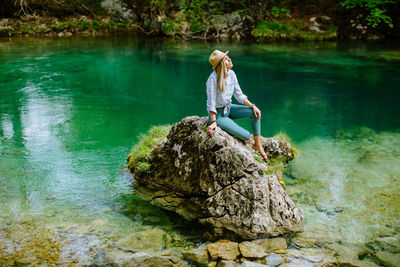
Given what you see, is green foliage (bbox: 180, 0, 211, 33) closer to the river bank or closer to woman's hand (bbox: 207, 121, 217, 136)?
the river bank

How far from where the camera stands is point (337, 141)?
8.98 m

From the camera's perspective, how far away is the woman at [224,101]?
17.5ft

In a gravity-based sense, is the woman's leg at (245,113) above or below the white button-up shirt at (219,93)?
below

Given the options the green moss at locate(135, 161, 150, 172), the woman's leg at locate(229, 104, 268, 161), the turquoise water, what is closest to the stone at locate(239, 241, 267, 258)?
the turquoise water

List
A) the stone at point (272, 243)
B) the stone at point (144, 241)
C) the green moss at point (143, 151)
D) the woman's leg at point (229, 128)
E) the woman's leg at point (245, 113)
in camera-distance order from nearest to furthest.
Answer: the stone at point (272, 243), the stone at point (144, 241), the woman's leg at point (229, 128), the woman's leg at point (245, 113), the green moss at point (143, 151)

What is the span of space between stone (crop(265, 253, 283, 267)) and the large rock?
38cm

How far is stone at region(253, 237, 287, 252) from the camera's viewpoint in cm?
482

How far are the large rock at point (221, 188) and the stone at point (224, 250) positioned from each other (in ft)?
Result: 0.62

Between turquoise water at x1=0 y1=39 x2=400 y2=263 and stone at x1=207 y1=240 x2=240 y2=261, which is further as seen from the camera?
turquoise water at x1=0 y1=39 x2=400 y2=263

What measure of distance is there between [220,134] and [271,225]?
1.53 m

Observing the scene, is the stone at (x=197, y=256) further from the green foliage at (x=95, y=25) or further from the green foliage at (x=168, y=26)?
the green foliage at (x=95, y=25)

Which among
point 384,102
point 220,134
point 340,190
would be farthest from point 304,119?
point 220,134

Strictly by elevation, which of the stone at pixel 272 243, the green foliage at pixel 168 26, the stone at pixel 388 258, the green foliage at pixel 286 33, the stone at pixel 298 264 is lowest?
the stone at pixel 388 258

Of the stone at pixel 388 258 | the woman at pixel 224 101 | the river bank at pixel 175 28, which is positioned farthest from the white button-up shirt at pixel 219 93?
→ the river bank at pixel 175 28
